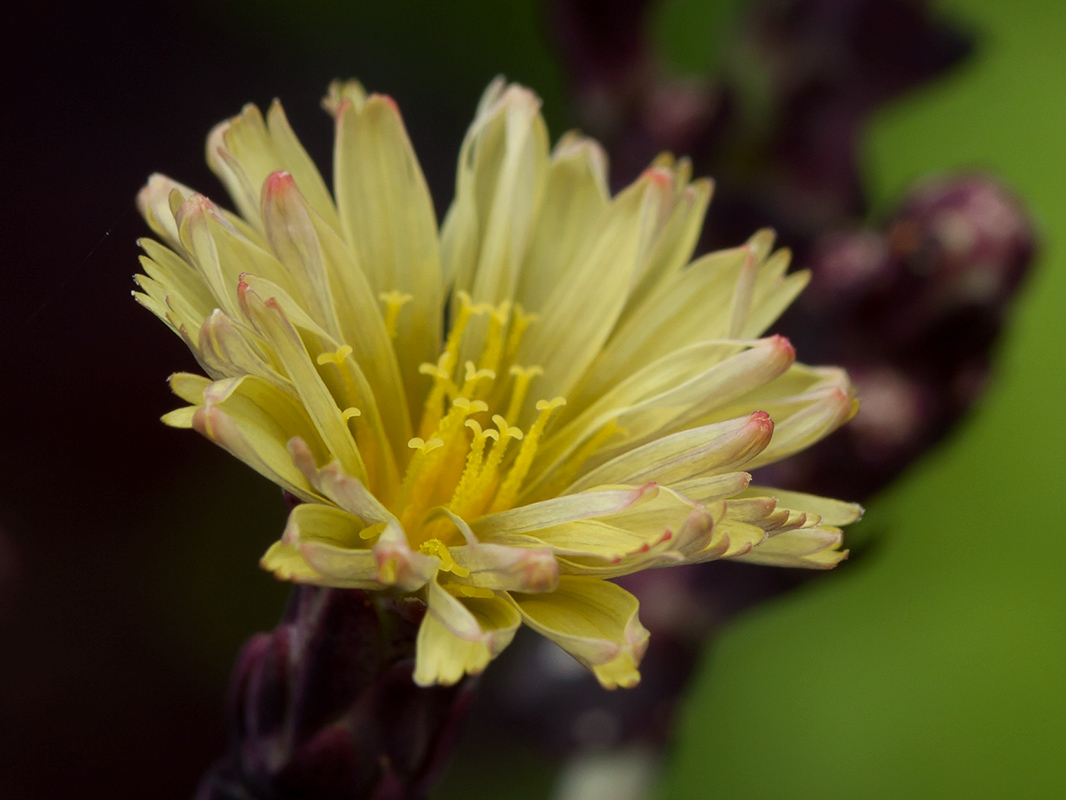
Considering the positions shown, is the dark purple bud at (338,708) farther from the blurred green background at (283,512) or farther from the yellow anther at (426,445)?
the blurred green background at (283,512)

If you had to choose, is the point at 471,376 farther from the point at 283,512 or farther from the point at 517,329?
the point at 283,512

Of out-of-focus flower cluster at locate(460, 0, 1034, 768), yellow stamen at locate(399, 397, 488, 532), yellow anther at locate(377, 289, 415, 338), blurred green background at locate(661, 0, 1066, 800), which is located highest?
yellow anther at locate(377, 289, 415, 338)

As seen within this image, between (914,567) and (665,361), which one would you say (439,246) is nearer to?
(665,361)

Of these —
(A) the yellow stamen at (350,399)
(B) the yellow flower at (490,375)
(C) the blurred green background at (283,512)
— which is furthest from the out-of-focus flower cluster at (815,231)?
(A) the yellow stamen at (350,399)

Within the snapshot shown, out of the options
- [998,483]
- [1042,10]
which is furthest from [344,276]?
[1042,10]

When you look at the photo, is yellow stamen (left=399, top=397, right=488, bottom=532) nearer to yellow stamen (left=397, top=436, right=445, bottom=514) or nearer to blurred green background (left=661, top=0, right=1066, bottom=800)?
yellow stamen (left=397, top=436, right=445, bottom=514)

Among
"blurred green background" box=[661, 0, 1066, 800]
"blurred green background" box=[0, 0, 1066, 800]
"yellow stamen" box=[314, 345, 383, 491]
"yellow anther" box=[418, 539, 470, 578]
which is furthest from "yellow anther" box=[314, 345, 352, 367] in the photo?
"blurred green background" box=[661, 0, 1066, 800]

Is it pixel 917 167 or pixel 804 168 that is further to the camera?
pixel 917 167
